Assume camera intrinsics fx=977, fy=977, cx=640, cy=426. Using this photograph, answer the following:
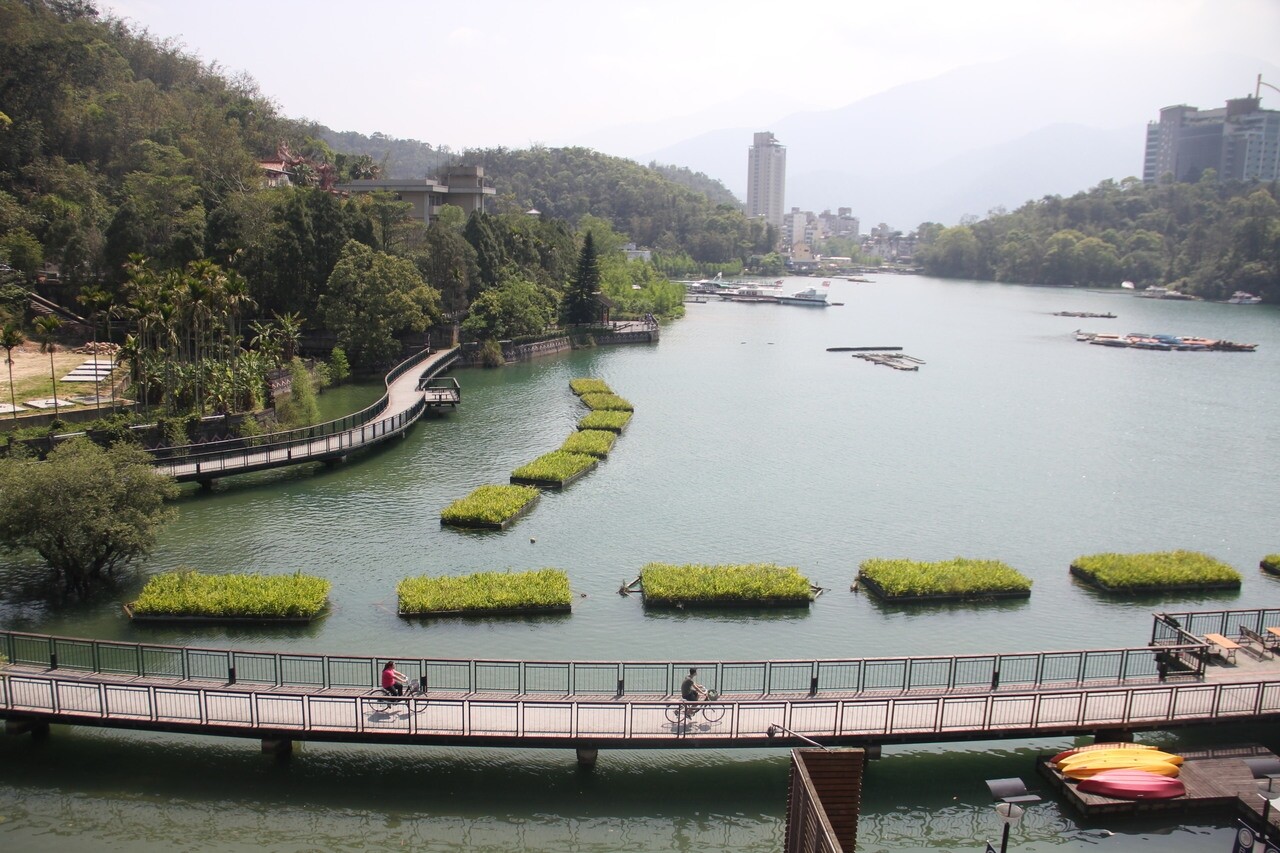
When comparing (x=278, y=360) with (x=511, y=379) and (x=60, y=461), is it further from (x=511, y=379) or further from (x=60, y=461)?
Answer: (x=60, y=461)

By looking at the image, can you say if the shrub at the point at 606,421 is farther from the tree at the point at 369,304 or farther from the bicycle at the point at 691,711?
the bicycle at the point at 691,711

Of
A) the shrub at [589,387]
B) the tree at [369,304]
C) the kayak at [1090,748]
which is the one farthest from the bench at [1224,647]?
the tree at [369,304]

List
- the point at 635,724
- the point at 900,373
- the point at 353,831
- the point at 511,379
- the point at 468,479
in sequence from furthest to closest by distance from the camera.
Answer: the point at 900,373
the point at 511,379
the point at 468,479
the point at 635,724
the point at 353,831

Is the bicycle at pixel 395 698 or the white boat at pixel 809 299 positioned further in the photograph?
the white boat at pixel 809 299

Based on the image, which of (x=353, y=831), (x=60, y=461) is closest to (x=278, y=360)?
(x=60, y=461)

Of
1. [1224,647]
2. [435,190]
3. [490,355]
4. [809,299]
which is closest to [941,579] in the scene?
[1224,647]

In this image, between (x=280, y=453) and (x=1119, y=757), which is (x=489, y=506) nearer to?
(x=280, y=453)
